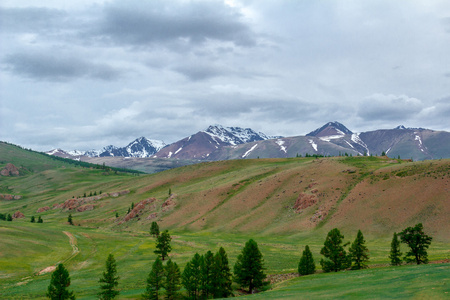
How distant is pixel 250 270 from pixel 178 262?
32.3 m

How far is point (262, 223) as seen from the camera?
143 metres

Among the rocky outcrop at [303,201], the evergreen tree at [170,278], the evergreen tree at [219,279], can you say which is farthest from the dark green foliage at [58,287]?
the rocky outcrop at [303,201]

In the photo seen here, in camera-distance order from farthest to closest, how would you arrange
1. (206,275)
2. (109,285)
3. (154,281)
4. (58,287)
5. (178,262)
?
(178,262) → (206,275) → (154,281) → (109,285) → (58,287)

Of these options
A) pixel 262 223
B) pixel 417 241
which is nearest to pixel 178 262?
pixel 417 241

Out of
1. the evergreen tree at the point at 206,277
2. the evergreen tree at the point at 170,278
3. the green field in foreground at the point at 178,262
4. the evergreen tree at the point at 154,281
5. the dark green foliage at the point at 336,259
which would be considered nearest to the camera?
the green field in foreground at the point at 178,262

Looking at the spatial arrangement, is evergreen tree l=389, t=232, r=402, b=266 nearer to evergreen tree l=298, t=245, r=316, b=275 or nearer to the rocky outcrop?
evergreen tree l=298, t=245, r=316, b=275

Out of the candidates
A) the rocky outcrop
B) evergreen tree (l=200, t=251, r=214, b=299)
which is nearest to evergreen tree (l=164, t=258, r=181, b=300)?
evergreen tree (l=200, t=251, r=214, b=299)

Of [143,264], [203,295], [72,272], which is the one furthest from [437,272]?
[72,272]

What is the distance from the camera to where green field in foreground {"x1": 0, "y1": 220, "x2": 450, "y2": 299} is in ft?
138

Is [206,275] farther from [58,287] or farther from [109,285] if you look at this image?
[58,287]

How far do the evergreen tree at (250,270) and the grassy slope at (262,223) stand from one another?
7.07m

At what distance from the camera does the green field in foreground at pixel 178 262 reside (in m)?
42.1

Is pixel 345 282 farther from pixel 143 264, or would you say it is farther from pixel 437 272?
pixel 143 264

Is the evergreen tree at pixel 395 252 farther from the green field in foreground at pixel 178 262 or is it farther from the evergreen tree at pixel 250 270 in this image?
the evergreen tree at pixel 250 270
